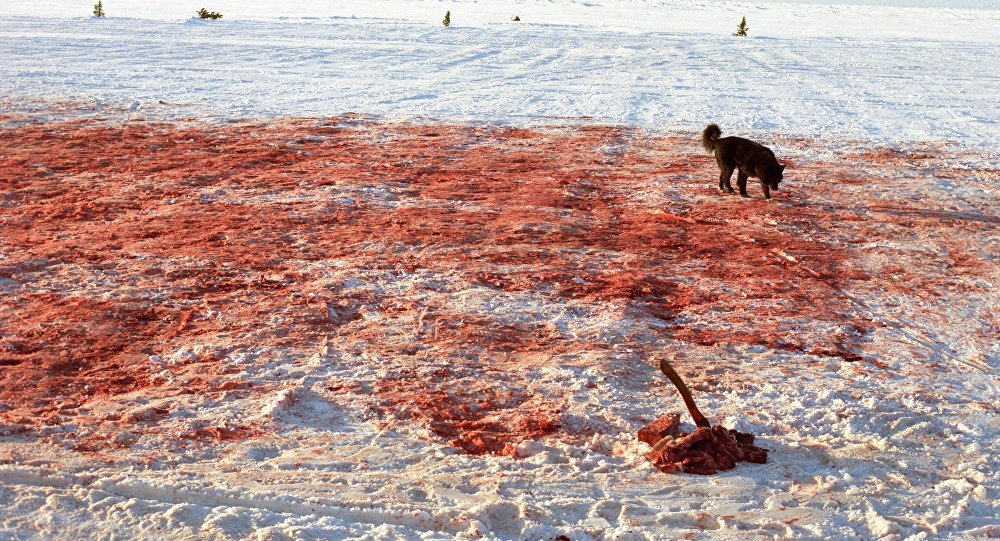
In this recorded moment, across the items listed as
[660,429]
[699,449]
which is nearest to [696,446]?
[699,449]

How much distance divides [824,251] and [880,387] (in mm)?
3355

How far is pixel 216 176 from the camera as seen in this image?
37.6 feet

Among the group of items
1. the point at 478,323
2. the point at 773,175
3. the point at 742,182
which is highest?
the point at 773,175

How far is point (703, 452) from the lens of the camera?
4785 mm

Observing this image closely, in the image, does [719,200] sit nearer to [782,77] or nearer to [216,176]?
[216,176]

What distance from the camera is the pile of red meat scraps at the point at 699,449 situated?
472 centimetres

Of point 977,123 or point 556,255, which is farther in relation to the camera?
point 977,123

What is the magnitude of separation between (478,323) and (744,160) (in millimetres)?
4989

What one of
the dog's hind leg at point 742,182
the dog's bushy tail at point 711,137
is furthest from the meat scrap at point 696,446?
the dog's bushy tail at point 711,137

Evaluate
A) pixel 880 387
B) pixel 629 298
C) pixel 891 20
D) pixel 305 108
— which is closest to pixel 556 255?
pixel 629 298

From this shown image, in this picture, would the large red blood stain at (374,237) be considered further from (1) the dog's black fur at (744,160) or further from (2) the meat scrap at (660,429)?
(2) the meat scrap at (660,429)

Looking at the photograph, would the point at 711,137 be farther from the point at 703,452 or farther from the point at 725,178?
the point at 703,452

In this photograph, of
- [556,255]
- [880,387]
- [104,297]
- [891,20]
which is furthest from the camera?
[891,20]

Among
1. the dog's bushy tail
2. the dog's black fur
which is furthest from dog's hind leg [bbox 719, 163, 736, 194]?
the dog's bushy tail
